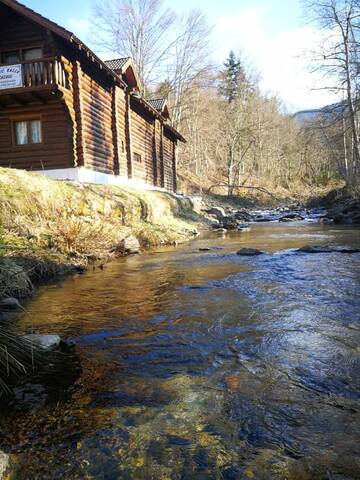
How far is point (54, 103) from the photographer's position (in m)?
14.5

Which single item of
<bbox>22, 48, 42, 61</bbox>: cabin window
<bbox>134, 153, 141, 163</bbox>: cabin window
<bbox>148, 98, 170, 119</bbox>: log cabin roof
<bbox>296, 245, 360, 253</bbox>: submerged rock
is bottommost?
<bbox>296, 245, 360, 253</bbox>: submerged rock

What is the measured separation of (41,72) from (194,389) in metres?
13.3

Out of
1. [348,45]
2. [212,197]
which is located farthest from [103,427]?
[212,197]

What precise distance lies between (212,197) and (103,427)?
32913 mm

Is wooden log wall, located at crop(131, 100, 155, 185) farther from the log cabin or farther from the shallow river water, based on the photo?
the shallow river water

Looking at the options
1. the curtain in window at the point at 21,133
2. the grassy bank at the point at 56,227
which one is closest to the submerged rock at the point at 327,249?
the grassy bank at the point at 56,227

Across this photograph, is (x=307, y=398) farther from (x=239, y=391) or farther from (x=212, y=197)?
(x=212, y=197)

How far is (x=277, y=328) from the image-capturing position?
4234mm

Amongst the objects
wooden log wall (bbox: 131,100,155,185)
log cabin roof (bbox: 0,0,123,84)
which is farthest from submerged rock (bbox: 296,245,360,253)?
wooden log wall (bbox: 131,100,155,185)

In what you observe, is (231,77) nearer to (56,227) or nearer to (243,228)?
(243,228)

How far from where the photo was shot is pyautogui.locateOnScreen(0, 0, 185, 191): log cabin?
13.2m

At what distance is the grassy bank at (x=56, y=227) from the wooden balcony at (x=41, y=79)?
12.8 ft

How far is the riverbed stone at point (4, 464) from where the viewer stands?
6.41ft

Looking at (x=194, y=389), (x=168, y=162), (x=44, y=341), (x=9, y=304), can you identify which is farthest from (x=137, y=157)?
(x=194, y=389)
